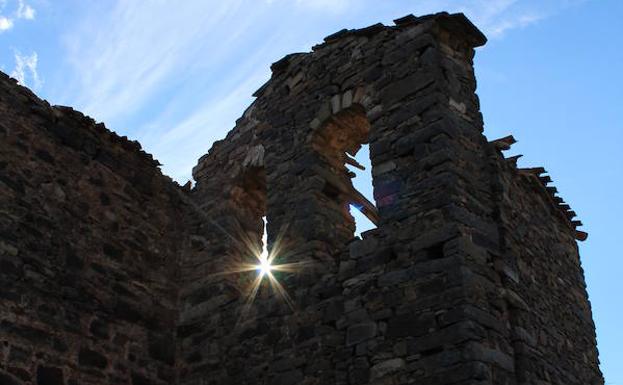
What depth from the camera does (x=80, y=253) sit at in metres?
7.66

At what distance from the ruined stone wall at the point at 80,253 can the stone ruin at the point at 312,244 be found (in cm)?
2

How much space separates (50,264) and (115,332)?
92cm

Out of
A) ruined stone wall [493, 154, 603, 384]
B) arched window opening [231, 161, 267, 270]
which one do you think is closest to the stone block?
ruined stone wall [493, 154, 603, 384]

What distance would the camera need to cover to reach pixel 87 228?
7.88 m

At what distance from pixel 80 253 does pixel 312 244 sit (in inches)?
88.3

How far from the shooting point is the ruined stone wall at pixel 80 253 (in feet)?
22.6

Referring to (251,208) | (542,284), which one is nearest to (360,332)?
(542,284)

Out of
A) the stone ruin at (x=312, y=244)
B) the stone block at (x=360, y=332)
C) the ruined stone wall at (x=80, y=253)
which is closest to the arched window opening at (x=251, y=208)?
the stone ruin at (x=312, y=244)

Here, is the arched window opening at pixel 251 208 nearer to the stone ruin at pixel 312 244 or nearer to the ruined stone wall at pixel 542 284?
the stone ruin at pixel 312 244

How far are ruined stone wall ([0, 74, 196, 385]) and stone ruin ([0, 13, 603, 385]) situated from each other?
2 cm

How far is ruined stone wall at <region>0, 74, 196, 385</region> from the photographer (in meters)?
6.90

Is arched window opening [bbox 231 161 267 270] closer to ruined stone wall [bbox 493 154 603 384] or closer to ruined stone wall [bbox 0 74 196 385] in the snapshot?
ruined stone wall [bbox 0 74 196 385]

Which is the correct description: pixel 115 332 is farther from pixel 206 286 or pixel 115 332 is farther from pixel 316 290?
pixel 316 290

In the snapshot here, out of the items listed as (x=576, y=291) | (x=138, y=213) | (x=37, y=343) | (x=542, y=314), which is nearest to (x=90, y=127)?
(x=138, y=213)
